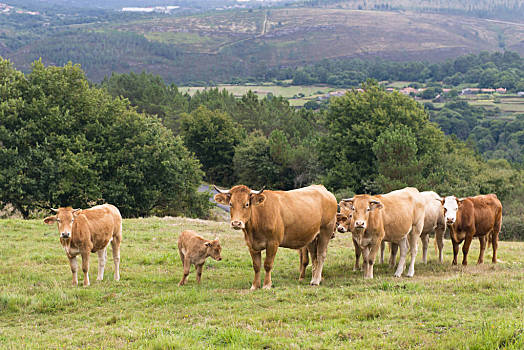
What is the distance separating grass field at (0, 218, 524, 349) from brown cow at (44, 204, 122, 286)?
2.11 ft

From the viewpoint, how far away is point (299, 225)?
45.7 ft

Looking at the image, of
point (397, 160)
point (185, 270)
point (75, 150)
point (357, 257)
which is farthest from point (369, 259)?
point (397, 160)

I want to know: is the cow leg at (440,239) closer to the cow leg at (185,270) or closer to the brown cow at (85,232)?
the cow leg at (185,270)

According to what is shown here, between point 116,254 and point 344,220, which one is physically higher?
point 344,220

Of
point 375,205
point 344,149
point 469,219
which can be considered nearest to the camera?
point 375,205

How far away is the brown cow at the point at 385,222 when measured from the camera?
14086 mm

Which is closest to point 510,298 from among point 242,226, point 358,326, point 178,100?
point 358,326

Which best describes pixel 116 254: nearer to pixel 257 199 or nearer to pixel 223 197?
pixel 223 197

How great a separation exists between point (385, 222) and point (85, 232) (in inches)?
330

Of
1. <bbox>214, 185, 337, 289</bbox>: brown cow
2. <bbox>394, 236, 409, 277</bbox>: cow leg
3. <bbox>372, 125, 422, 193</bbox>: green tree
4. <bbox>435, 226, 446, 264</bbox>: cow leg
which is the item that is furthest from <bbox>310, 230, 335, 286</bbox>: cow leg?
<bbox>372, 125, 422, 193</bbox>: green tree

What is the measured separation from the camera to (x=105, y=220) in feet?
48.3

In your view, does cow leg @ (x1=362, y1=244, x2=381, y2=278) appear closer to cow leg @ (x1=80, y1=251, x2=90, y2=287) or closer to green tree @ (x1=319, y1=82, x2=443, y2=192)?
cow leg @ (x1=80, y1=251, x2=90, y2=287)

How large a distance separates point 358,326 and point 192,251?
6.11m

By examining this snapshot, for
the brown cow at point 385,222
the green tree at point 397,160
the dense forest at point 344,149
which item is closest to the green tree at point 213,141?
the dense forest at point 344,149
